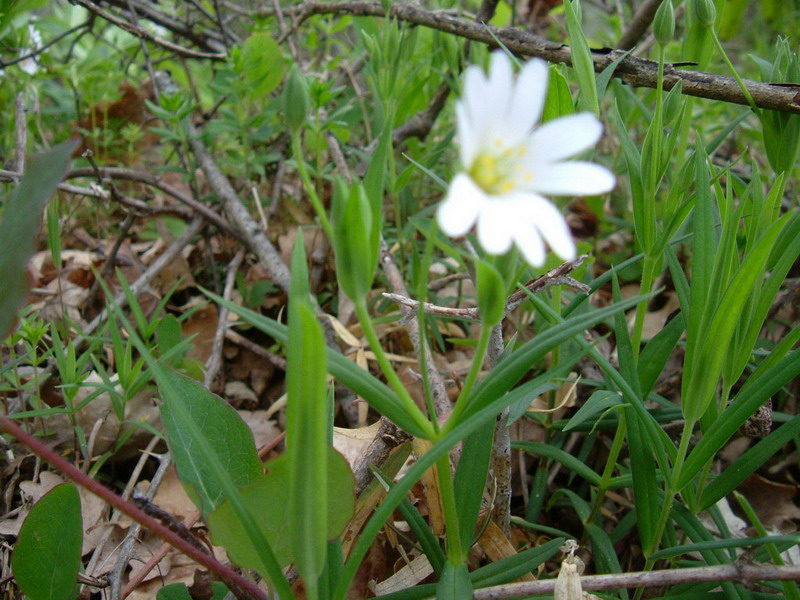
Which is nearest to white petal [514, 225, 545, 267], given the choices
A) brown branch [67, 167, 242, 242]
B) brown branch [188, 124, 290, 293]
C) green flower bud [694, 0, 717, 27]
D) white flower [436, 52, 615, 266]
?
white flower [436, 52, 615, 266]

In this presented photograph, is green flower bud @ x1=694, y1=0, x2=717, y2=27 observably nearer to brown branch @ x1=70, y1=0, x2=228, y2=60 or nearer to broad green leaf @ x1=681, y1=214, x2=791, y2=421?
broad green leaf @ x1=681, y1=214, x2=791, y2=421

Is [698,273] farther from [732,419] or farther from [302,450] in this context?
[302,450]

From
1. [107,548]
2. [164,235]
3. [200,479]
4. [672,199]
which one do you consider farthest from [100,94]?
[672,199]

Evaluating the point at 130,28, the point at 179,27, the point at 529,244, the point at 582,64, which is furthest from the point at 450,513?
the point at 179,27

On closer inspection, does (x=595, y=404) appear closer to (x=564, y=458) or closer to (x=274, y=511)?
(x=564, y=458)

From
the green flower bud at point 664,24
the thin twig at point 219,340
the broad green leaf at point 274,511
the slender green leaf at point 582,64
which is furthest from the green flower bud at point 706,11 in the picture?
the thin twig at point 219,340
